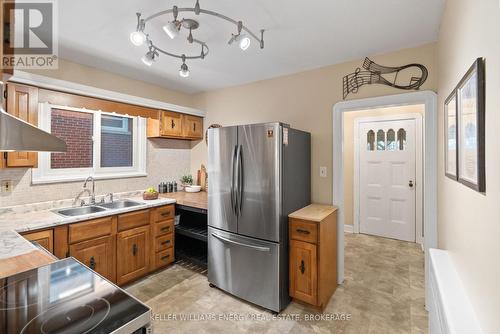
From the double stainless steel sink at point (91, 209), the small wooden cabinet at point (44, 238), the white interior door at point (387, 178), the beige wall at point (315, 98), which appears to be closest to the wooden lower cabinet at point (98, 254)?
the small wooden cabinet at point (44, 238)

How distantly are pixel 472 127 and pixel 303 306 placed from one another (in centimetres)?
210

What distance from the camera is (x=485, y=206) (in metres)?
0.89

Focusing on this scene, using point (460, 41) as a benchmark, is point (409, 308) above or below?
below

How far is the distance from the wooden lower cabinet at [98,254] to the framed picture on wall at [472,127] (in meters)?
2.90

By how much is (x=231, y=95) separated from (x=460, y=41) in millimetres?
2808

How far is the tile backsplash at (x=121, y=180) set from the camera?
239 centimetres

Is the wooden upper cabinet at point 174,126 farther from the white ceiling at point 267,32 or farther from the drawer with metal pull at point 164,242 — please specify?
the drawer with metal pull at point 164,242

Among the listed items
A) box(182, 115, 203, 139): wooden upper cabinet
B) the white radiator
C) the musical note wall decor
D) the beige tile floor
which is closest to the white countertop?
the beige tile floor

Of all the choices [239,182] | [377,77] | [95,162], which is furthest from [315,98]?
[95,162]

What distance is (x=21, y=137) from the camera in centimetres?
98

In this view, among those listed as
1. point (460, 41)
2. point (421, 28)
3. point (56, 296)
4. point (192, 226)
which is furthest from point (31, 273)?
point (421, 28)

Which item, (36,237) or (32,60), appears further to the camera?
(32,60)

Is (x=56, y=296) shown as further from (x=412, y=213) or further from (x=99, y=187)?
(x=412, y=213)

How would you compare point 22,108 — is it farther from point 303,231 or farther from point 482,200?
point 482,200
